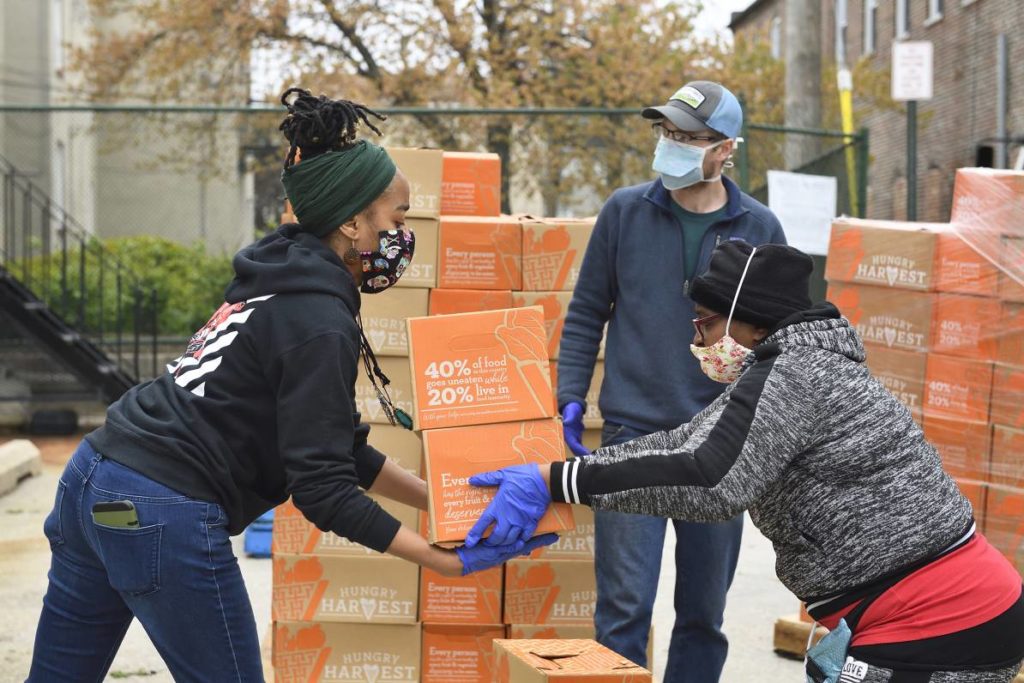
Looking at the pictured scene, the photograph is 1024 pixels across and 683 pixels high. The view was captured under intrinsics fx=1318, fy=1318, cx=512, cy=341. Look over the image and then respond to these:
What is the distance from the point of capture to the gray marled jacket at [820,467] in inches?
106

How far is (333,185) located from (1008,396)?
9.01ft

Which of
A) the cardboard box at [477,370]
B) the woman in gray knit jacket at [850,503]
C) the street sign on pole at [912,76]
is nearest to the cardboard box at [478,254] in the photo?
the cardboard box at [477,370]

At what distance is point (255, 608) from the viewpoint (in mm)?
6062

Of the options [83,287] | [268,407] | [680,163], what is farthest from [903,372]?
[83,287]

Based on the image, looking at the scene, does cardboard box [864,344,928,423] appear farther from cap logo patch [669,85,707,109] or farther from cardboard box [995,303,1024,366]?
cap logo patch [669,85,707,109]

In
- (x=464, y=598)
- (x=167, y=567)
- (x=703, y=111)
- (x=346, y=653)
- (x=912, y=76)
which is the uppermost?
(x=912, y=76)

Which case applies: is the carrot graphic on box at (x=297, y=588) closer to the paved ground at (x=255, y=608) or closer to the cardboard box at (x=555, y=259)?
the paved ground at (x=255, y=608)

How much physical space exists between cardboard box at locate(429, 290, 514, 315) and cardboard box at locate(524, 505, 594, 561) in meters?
0.79

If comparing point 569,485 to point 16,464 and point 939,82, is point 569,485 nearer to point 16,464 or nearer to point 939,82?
point 16,464

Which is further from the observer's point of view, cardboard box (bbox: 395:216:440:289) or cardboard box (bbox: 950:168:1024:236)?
cardboard box (bbox: 395:216:440:289)

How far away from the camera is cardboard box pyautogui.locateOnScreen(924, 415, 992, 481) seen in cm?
453

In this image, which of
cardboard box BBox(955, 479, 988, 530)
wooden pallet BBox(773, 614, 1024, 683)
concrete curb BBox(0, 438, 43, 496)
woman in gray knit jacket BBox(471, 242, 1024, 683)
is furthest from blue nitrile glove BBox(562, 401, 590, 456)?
concrete curb BBox(0, 438, 43, 496)

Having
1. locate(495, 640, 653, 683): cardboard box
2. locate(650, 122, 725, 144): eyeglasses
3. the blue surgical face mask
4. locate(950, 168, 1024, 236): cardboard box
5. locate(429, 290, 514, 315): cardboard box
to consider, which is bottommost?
locate(495, 640, 653, 683): cardboard box

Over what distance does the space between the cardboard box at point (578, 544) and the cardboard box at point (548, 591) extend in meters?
0.02
